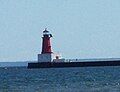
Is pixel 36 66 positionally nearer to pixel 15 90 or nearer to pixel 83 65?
pixel 83 65

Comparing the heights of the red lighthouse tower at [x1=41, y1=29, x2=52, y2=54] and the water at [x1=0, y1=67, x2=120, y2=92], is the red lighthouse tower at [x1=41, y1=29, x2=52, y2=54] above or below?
above

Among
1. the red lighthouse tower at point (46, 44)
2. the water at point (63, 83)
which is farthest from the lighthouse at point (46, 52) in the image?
the water at point (63, 83)

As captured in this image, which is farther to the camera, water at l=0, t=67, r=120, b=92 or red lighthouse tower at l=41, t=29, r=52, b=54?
red lighthouse tower at l=41, t=29, r=52, b=54

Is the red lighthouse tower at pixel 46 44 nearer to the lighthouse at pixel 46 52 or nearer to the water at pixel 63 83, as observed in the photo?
the lighthouse at pixel 46 52

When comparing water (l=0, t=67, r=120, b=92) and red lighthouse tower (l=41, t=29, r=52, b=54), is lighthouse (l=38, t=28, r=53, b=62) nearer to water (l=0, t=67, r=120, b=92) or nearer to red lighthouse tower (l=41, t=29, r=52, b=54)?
red lighthouse tower (l=41, t=29, r=52, b=54)

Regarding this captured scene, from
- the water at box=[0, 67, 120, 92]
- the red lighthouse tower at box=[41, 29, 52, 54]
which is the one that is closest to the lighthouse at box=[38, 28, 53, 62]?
the red lighthouse tower at box=[41, 29, 52, 54]

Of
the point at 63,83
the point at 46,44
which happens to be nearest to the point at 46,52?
the point at 46,44

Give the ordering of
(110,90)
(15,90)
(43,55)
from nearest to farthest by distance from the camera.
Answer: (110,90) < (15,90) < (43,55)

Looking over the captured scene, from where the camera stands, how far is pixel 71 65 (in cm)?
9300

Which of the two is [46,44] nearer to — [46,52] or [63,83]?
[46,52]

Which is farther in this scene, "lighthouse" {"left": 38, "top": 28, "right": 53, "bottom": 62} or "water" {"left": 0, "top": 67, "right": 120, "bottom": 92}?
"lighthouse" {"left": 38, "top": 28, "right": 53, "bottom": 62}

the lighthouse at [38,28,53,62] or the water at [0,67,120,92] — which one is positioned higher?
the lighthouse at [38,28,53,62]

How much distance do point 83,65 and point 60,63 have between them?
4.74 metres

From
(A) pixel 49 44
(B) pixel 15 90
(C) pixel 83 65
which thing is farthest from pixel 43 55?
(B) pixel 15 90
